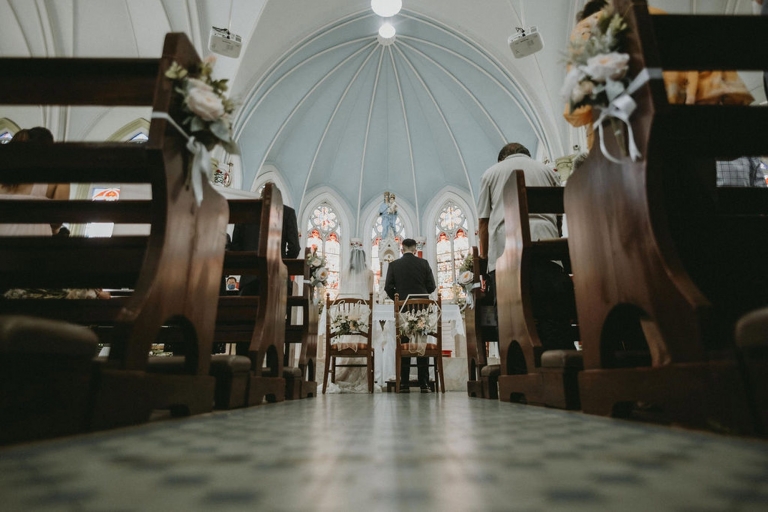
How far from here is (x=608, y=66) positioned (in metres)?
1.35

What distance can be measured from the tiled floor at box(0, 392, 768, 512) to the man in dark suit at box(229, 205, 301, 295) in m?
2.70

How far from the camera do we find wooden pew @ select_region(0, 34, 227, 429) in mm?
1269

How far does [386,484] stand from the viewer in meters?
0.61

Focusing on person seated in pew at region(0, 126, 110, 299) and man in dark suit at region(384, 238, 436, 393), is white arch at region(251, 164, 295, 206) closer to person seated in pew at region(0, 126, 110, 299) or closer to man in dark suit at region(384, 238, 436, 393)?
man in dark suit at region(384, 238, 436, 393)

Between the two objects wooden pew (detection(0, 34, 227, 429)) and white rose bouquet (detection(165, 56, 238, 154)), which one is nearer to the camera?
wooden pew (detection(0, 34, 227, 429))

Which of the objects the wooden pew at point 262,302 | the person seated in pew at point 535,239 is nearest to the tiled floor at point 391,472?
the wooden pew at point 262,302

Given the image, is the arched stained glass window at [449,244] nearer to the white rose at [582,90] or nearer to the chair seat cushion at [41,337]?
the white rose at [582,90]

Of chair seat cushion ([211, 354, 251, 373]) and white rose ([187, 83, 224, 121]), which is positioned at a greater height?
white rose ([187, 83, 224, 121])

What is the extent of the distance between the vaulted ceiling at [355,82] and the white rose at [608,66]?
7618 millimetres

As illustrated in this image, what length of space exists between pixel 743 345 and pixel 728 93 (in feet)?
4.14

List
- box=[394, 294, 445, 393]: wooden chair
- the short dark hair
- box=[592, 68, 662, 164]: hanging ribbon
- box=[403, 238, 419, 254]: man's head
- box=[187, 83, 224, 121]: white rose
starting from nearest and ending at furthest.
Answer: box=[592, 68, 662, 164]: hanging ribbon → box=[187, 83, 224, 121]: white rose → the short dark hair → box=[394, 294, 445, 393]: wooden chair → box=[403, 238, 419, 254]: man's head

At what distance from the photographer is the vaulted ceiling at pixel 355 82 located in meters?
8.23

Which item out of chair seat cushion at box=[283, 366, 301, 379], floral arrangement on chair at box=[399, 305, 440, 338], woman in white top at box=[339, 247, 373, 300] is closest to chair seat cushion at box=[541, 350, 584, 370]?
chair seat cushion at box=[283, 366, 301, 379]

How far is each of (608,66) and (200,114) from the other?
4.32 feet
